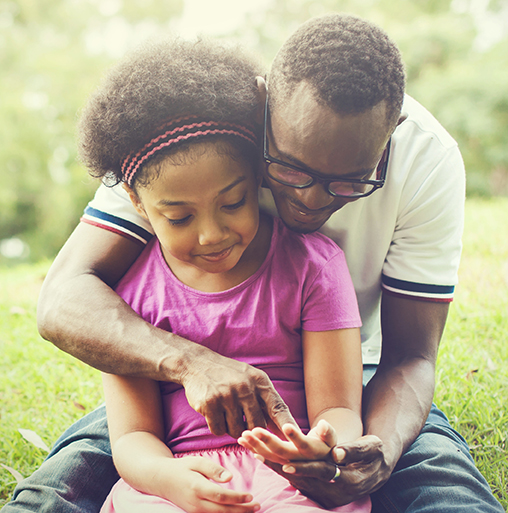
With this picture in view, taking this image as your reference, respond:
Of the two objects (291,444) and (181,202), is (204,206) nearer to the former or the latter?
(181,202)

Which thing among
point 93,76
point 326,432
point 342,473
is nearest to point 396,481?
point 342,473

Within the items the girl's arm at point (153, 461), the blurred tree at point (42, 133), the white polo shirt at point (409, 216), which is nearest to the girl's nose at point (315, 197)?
the white polo shirt at point (409, 216)

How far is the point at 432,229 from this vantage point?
2078 millimetres

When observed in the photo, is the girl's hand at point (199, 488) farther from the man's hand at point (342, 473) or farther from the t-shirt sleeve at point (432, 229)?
the t-shirt sleeve at point (432, 229)

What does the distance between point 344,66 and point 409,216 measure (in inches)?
29.7

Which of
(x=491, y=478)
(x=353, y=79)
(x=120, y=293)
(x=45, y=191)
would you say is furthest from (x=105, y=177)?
(x=45, y=191)

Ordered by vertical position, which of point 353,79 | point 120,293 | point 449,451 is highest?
point 353,79

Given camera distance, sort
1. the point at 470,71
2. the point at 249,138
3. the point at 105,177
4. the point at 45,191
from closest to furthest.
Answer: the point at 249,138 → the point at 105,177 → the point at 470,71 → the point at 45,191

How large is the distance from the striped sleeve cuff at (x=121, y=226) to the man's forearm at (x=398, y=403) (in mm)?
1082

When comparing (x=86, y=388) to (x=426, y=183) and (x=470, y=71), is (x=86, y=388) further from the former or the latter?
(x=470, y=71)

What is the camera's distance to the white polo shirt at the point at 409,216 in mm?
2061

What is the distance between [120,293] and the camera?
2.04 m

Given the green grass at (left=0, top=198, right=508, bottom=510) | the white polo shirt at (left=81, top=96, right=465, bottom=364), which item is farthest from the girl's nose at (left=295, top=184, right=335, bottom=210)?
the green grass at (left=0, top=198, right=508, bottom=510)

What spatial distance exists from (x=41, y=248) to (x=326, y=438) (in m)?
14.1
